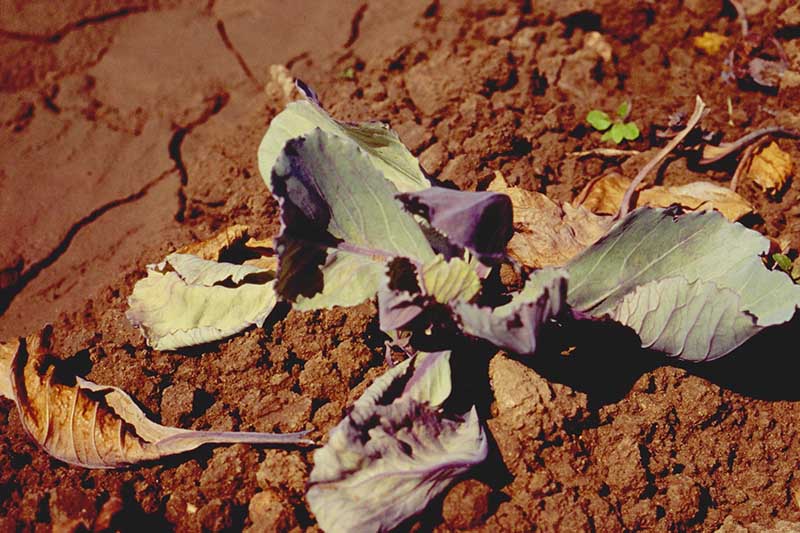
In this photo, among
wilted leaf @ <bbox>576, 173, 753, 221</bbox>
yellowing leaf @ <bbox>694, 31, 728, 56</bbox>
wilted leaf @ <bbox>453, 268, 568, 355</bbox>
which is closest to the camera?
wilted leaf @ <bbox>453, 268, 568, 355</bbox>

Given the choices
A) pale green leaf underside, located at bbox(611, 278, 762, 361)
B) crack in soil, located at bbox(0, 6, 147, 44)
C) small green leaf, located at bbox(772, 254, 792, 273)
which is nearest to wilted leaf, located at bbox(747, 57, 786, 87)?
small green leaf, located at bbox(772, 254, 792, 273)

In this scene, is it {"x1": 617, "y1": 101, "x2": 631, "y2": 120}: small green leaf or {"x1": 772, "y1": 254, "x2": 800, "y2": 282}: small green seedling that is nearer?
{"x1": 772, "y1": 254, "x2": 800, "y2": 282}: small green seedling

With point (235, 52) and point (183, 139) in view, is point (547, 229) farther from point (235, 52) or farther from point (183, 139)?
point (235, 52)

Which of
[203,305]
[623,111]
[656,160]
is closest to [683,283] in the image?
[656,160]

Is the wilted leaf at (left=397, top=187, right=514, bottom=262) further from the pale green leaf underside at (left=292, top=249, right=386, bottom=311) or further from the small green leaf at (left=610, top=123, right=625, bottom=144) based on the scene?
the small green leaf at (left=610, top=123, right=625, bottom=144)

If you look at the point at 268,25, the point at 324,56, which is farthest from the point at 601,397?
the point at 268,25

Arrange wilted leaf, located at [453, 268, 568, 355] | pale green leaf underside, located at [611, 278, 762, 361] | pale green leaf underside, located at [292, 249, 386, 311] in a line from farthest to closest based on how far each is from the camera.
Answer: pale green leaf underside, located at [292, 249, 386, 311]
pale green leaf underside, located at [611, 278, 762, 361]
wilted leaf, located at [453, 268, 568, 355]
